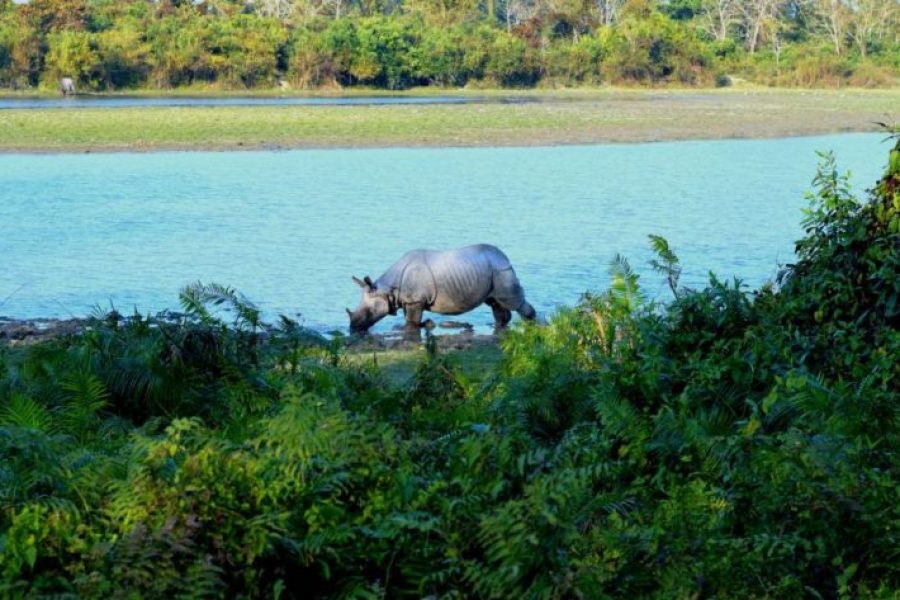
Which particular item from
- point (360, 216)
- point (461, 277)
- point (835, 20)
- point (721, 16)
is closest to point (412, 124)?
point (360, 216)

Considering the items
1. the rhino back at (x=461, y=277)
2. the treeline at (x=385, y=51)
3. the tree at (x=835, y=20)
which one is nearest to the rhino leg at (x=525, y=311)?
the rhino back at (x=461, y=277)

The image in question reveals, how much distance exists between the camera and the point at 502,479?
6148mm

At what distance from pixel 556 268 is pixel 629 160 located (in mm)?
17257

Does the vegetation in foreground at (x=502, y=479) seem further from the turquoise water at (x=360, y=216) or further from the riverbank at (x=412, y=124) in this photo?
the riverbank at (x=412, y=124)

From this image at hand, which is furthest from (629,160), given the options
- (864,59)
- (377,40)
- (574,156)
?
(864,59)

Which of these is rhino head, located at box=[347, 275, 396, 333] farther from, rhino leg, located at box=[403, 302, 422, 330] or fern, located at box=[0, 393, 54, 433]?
fern, located at box=[0, 393, 54, 433]

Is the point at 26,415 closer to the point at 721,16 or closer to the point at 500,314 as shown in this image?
the point at 500,314

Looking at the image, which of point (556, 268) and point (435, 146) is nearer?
point (556, 268)

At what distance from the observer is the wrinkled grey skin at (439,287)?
1546cm

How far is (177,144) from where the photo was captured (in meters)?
39.3

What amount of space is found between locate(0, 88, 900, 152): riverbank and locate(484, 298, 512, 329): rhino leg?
74.0ft

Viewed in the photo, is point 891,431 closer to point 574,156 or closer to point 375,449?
point 375,449

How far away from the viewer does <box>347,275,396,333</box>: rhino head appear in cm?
1563

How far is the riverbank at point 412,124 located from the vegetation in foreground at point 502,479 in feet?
96.9
